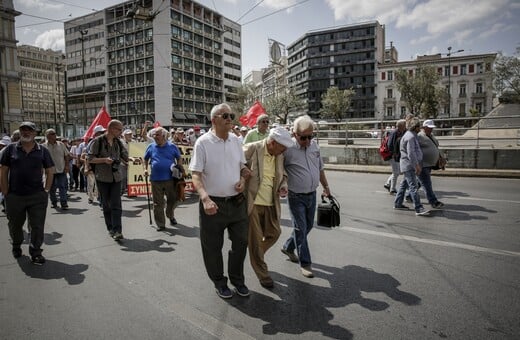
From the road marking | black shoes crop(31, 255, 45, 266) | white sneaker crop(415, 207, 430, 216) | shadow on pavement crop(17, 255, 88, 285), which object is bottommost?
shadow on pavement crop(17, 255, 88, 285)

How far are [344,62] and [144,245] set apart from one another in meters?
92.3

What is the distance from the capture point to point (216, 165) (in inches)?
142

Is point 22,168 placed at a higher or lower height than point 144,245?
higher

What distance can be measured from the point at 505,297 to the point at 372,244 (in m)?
1.98

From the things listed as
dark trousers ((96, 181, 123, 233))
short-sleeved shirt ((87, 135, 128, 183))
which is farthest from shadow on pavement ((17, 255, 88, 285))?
short-sleeved shirt ((87, 135, 128, 183))

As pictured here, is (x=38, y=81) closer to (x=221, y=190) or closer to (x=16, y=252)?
(x=16, y=252)

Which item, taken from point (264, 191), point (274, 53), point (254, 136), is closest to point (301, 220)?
point (264, 191)

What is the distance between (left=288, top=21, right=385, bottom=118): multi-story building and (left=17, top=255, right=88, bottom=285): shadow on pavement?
87.7 metres

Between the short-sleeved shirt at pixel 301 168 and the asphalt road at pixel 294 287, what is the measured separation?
103 centimetres

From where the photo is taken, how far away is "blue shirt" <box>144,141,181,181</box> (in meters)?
6.77

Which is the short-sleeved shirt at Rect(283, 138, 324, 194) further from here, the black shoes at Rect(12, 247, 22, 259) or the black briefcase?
the black shoes at Rect(12, 247, 22, 259)

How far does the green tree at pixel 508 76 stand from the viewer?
40656mm

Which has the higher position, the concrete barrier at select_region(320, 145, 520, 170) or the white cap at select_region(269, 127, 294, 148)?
the white cap at select_region(269, 127, 294, 148)

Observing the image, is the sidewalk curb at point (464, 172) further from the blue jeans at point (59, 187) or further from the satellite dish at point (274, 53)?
the satellite dish at point (274, 53)
